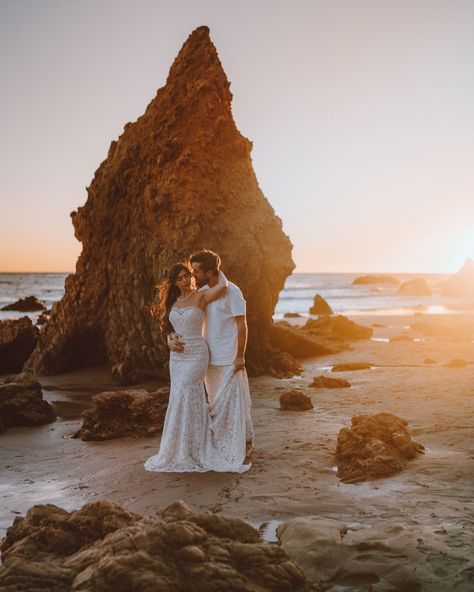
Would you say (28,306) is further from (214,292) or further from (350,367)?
(214,292)

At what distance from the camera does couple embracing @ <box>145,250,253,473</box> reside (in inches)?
262

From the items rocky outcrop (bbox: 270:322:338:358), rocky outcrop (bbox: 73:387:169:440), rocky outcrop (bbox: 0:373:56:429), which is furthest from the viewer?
rocky outcrop (bbox: 270:322:338:358)

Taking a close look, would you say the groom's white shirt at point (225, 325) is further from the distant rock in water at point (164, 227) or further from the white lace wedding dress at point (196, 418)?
the distant rock in water at point (164, 227)

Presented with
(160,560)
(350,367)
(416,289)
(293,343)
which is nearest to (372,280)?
(416,289)

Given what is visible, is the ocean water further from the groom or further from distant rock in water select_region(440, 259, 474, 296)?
the groom

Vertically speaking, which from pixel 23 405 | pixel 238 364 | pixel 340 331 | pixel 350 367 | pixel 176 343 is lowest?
pixel 23 405

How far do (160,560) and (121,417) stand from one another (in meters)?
5.59

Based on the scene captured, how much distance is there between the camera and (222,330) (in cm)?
697

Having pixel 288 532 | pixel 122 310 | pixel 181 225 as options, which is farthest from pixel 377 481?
pixel 122 310

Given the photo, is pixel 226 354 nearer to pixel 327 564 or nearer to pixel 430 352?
pixel 327 564

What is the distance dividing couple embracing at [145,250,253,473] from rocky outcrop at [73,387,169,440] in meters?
1.77

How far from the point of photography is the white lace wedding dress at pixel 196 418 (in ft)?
21.6

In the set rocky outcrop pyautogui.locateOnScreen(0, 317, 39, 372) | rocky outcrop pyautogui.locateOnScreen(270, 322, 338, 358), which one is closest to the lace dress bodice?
rocky outcrop pyautogui.locateOnScreen(270, 322, 338, 358)

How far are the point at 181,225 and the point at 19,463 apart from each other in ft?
20.9
